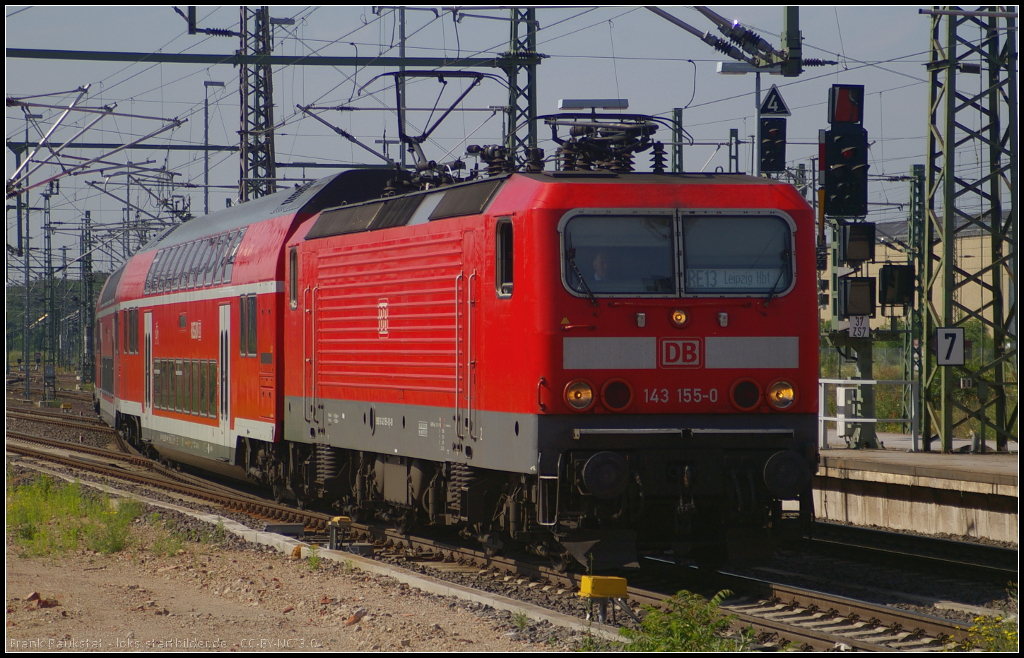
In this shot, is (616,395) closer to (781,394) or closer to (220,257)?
(781,394)

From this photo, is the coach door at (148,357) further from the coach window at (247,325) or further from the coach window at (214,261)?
the coach window at (247,325)

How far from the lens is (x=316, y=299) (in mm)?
14320

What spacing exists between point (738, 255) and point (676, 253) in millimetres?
560

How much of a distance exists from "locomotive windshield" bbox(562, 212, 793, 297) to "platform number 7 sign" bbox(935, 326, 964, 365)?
7.65 m

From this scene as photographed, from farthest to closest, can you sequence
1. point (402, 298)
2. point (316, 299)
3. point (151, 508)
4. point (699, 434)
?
point (151, 508)
point (316, 299)
point (402, 298)
point (699, 434)

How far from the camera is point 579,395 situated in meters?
9.88

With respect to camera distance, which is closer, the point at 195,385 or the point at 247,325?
the point at 247,325

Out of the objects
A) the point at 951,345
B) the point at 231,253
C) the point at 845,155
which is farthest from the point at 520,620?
the point at 845,155

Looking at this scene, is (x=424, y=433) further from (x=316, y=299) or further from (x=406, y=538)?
(x=316, y=299)

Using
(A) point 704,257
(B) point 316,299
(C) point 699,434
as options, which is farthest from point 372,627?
(B) point 316,299

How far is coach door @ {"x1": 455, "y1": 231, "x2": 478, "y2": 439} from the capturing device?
10953 millimetres

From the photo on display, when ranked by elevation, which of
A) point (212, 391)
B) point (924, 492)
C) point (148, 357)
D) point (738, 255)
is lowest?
point (924, 492)

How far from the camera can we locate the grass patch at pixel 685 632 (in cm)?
764

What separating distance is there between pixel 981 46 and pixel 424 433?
11.3 metres
